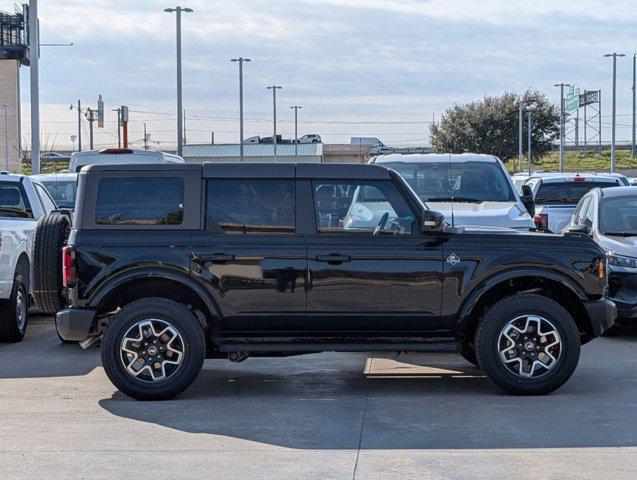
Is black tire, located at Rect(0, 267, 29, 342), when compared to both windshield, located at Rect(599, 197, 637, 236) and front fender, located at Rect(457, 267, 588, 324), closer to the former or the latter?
front fender, located at Rect(457, 267, 588, 324)

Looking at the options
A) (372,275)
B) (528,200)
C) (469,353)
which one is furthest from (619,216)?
(372,275)

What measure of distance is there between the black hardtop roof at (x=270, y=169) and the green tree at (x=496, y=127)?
6872 centimetres

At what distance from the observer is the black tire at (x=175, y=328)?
8750 millimetres

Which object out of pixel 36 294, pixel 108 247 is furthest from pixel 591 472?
pixel 36 294

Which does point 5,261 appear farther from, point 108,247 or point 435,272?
point 435,272

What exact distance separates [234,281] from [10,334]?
4606 millimetres

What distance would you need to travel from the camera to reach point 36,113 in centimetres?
2655

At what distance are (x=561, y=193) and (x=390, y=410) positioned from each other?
13459mm

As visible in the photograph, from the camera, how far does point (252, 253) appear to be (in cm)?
881

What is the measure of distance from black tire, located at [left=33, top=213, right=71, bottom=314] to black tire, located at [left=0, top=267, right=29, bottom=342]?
255 cm

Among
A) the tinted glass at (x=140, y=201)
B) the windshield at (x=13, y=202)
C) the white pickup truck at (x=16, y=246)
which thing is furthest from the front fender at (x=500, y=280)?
the windshield at (x=13, y=202)

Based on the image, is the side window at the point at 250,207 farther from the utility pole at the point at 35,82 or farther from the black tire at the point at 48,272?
the utility pole at the point at 35,82

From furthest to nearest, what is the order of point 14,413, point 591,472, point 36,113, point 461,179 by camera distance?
point 36,113, point 461,179, point 14,413, point 591,472

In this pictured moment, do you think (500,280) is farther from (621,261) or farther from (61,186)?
(61,186)
